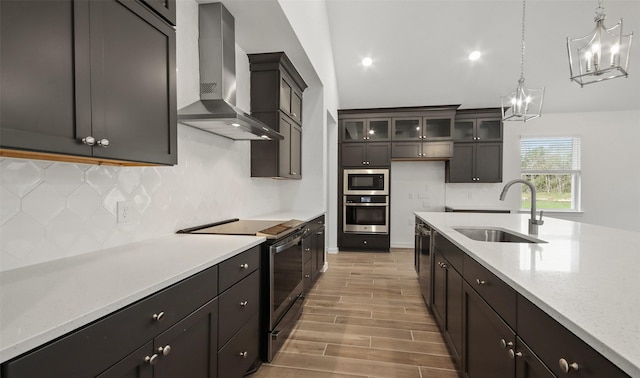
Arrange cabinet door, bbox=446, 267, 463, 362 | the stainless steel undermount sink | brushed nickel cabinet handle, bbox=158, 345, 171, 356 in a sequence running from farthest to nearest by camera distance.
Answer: the stainless steel undermount sink < cabinet door, bbox=446, 267, 463, 362 < brushed nickel cabinet handle, bbox=158, 345, 171, 356

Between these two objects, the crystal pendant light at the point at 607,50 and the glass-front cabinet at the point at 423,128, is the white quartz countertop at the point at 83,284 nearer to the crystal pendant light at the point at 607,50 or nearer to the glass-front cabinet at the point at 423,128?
the crystal pendant light at the point at 607,50

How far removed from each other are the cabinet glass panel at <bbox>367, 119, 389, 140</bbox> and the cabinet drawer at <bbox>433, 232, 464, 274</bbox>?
3299 millimetres

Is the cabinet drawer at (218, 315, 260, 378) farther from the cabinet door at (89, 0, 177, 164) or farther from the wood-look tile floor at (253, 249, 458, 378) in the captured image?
the cabinet door at (89, 0, 177, 164)

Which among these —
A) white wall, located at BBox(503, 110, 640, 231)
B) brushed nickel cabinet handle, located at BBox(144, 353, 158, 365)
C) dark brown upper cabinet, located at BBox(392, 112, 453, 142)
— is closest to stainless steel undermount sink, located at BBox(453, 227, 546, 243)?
brushed nickel cabinet handle, located at BBox(144, 353, 158, 365)

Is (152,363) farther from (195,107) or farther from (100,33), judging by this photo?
(195,107)

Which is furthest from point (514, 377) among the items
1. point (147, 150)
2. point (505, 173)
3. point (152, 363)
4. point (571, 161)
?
point (571, 161)

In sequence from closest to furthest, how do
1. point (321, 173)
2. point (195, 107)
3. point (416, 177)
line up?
point (195, 107) < point (321, 173) < point (416, 177)

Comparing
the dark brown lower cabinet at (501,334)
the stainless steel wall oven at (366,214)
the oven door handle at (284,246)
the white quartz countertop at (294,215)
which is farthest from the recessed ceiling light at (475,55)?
the oven door handle at (284,246)

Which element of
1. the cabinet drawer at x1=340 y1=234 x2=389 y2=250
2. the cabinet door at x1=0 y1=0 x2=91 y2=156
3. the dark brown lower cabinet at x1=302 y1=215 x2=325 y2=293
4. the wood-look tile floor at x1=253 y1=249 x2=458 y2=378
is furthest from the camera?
the cabinet drawer at x1=340 y1=234 x2=389 y2=250

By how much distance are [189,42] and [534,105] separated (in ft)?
18.9

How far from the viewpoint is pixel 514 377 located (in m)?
1.07

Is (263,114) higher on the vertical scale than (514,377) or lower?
higher

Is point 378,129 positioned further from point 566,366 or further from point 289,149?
point 566,366

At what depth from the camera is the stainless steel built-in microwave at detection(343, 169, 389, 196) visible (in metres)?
5.41
